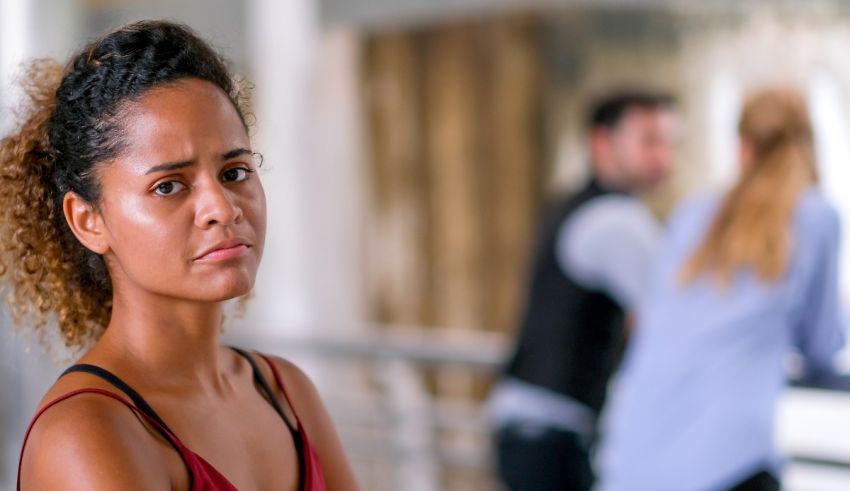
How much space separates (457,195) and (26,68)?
5.70 meters

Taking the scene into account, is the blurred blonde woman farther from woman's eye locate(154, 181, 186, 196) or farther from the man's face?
woman's eye locate(154, 181, 186, 196)

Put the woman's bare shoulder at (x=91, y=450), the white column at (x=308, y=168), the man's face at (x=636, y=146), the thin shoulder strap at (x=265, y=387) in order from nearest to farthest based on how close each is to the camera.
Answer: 1. the woman's bare shoulder at (x=91, y=450)
2. the thin shoulder strap at (x=265, y=387)
3. the man's face at (x=636, y=146)
4. the white column at (x=308, y=168)

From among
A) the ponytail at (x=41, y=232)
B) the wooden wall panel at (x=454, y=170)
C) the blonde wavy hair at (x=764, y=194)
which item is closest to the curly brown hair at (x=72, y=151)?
the ponytail at (x=41, y=232)

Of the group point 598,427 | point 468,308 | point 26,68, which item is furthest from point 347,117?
point 26,68

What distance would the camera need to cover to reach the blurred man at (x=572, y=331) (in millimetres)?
3012

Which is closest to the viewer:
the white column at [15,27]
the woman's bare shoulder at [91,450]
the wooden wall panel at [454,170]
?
the woman's bare shoulder at [91,450]

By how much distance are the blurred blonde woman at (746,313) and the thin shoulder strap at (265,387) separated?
1473mm

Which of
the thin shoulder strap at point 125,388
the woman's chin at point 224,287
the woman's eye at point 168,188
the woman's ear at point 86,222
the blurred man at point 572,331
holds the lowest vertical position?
the blurred man at point 572,331

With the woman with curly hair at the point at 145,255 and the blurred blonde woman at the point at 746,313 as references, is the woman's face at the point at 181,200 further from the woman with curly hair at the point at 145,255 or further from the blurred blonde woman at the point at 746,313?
the blurred blonde woman at the point at 746,313

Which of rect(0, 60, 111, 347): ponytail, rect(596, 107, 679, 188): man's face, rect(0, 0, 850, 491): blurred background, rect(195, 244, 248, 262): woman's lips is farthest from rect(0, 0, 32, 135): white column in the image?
rect(195, 244, 248, 262): woman's lips

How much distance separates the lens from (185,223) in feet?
3.60

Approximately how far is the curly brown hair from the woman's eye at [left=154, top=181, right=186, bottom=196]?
0.05 metres

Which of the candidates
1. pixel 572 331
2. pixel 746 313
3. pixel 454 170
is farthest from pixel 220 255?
pixel 454 170

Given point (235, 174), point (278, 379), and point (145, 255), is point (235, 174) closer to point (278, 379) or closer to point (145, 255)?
point (145, 255)
